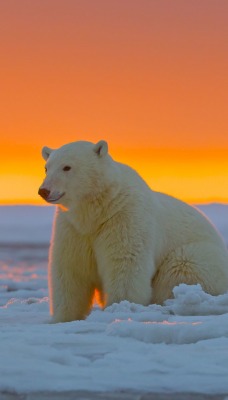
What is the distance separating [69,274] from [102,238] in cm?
41

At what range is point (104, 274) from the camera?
21.1 feet

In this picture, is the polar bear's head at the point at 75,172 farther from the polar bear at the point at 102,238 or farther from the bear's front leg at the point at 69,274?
the bear's front leg at the point at 69,274

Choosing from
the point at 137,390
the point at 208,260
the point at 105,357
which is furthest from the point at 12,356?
the point at 208,260

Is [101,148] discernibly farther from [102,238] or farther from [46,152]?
[102,238]

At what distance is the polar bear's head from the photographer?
20.9 ft

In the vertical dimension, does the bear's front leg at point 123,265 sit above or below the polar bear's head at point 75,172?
below

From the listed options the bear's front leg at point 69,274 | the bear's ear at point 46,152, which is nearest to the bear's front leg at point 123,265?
the bear's front leg at point 69,274

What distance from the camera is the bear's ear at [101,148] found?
260 inches

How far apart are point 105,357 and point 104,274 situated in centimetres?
254

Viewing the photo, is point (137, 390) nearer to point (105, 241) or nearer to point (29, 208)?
point (105, 241)

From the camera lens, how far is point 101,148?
661 cm

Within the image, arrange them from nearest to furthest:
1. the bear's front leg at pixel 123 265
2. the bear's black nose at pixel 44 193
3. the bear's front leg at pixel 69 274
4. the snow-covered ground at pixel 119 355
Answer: the snow-covered ground at pixel 119 355
the bear's black nose at pixel 44 193
the bear's front leg at pixel 123 265
the bear's front leg at pixel 69 274

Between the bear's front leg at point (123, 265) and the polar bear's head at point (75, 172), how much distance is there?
0.37m

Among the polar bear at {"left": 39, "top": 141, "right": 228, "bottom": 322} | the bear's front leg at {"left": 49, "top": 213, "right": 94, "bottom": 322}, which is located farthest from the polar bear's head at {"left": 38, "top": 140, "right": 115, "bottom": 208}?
the bear's front leg at {"left": 49, "top": 213, "right": 94, "bottom": 322}
